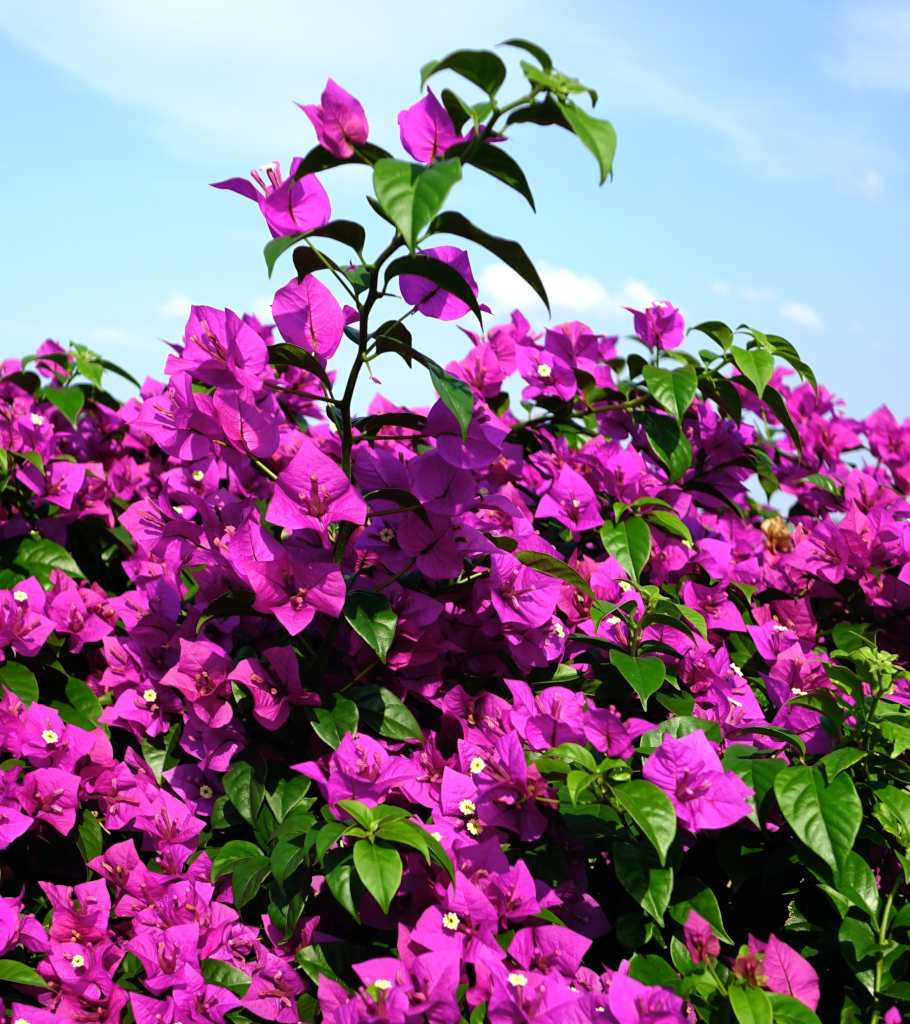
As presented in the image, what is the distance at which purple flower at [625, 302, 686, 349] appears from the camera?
2.69 meters

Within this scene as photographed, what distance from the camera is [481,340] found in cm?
278

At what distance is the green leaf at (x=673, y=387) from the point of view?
2400 millimetres

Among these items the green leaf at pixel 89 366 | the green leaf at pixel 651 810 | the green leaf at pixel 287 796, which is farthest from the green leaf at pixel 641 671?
the green leaf at pixel 89 366

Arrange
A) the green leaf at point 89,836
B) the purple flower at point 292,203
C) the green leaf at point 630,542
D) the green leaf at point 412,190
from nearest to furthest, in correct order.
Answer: the green leaf at point 412,190
the purple flower at point 292,203
the green leaf at point 89,836
the green leaf at point 630,542

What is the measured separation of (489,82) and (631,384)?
4.13ft

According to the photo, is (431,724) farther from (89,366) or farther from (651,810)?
(89,366)

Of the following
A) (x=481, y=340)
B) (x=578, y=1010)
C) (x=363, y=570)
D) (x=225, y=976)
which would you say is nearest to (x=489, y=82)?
(x=363, y=570)

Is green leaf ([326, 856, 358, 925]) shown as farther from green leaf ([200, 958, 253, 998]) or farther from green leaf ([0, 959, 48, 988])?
green leaf ([0, 959, 48, 988])

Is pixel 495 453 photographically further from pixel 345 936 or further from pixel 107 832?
pixel 107 832

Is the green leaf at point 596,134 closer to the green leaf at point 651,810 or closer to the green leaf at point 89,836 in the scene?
the green leaf at point 651,810

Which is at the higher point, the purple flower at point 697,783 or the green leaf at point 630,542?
the green leaf at point 630,542

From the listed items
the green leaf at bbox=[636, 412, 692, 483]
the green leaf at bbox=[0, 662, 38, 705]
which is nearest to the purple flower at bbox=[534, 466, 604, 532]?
the green leaf at bbox=[636, 412, 692, 483]

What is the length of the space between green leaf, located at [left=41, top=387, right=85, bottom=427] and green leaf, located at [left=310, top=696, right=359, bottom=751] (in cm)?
140

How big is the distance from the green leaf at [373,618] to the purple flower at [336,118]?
75 centimetres
